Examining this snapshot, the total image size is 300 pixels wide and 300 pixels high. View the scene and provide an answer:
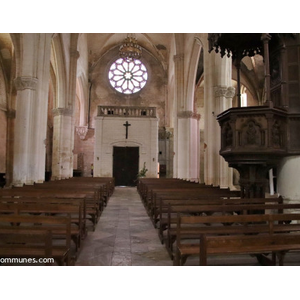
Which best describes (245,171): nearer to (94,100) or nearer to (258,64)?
(258,64)

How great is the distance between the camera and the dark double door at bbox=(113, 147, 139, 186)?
68.4ft

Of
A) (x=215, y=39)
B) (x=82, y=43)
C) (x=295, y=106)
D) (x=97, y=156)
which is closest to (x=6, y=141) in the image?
(x=97, y=156)

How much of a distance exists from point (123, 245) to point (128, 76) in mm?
23894

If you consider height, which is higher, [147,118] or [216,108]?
[147,118]

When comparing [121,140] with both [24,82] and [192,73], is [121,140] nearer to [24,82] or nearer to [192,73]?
[192,73]

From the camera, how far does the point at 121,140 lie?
2027 centimetres

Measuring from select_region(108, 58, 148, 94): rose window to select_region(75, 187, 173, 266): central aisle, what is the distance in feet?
69.9

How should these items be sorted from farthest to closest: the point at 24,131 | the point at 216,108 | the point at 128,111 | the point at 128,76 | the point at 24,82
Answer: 1. the point at 128,76
2. the point at 128,111
3. the point at 216,108
4. the point at 24,82
5. the point at 24,131

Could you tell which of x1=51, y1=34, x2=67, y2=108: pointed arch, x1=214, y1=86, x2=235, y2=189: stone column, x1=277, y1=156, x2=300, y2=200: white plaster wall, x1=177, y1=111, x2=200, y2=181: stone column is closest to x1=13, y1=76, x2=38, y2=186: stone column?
x1=51, y1=34, x2=67, y2=108: pointed arch

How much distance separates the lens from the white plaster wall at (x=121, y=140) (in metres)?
20.2

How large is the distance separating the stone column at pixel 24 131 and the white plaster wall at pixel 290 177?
28.5 feet

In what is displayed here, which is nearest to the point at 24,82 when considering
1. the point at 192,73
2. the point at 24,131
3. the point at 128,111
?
the point at 24,131

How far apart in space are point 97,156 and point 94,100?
838cm

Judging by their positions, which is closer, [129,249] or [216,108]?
[129,249]
